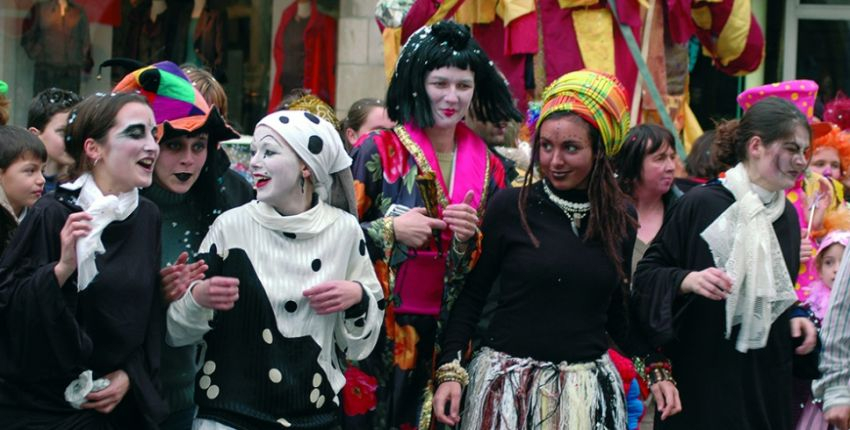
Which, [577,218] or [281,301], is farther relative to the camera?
[577,218]

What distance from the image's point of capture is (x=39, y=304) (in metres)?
4.20

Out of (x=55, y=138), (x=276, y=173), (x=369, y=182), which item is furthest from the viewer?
(x=55, y=138)

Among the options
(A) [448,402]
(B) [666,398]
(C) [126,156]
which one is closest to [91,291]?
(C) [126,156]

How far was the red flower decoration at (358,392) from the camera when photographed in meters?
5.12

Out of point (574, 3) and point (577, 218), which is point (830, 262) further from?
point (574, 3)

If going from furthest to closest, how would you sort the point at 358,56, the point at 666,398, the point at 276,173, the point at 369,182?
the point at 358,56
the point at 369,182
the point at 666,398
the point at 276,173

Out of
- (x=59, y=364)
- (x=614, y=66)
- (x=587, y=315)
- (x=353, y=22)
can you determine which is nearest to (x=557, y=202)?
(x=587, y=315)

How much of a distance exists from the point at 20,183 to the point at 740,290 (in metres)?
2.72

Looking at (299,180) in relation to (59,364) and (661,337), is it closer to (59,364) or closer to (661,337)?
(59,364)

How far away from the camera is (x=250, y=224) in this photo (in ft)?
15.3

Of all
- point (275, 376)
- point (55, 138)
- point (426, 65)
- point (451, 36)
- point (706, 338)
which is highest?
point (451, 36)

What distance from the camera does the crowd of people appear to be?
4406 mm

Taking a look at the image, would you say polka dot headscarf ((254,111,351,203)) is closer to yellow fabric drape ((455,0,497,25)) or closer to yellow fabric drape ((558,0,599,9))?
yellow fabric drape ((455,0,497,25))

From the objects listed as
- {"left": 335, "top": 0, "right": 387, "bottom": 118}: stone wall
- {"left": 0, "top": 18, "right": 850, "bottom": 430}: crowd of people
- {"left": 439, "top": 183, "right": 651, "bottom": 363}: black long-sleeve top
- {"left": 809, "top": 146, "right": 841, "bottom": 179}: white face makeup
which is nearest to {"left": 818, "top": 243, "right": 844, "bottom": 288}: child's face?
{"left": 0, "top": 18, "right": 850, "bottom": 430}: crowd of people
